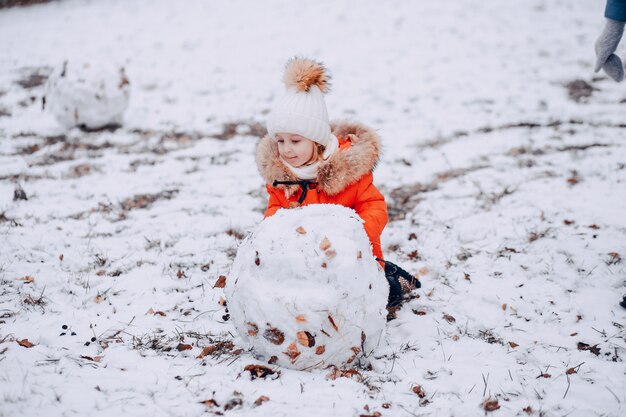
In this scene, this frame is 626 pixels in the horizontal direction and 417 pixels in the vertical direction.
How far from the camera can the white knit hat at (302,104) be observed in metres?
3.23

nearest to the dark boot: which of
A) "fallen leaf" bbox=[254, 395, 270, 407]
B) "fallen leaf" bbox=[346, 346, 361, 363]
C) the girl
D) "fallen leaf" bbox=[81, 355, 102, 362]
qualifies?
the girl

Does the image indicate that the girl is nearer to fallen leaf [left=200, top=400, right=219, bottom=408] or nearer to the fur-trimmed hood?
the fur-trimmed hood

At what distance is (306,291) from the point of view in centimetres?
252

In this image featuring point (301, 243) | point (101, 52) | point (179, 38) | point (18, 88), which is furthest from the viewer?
point (179, 38)

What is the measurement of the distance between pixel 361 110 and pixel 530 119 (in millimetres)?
3231

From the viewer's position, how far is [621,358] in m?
2.87

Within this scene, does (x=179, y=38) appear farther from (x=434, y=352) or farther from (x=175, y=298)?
(x=434, y=352)

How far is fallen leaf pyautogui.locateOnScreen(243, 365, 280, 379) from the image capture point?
2629 millimetres

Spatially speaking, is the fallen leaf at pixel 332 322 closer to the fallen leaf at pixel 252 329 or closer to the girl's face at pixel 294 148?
the fallen leaf at pixel 252 329

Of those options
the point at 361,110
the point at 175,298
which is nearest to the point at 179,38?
the point at 361,110

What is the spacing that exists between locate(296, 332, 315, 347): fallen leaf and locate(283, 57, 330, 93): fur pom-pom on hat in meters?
1.77

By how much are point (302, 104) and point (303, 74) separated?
0.74ft

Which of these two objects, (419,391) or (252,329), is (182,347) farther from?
(419,391)

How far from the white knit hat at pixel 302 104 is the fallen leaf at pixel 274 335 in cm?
146
